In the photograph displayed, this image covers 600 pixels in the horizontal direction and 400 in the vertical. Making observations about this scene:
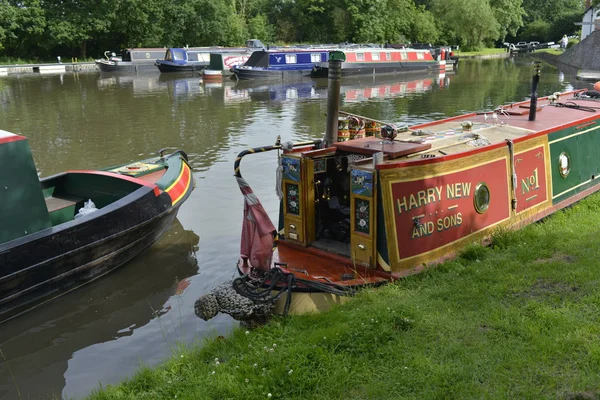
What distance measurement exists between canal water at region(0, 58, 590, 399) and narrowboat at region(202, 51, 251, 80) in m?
1.12

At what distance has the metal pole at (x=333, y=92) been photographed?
23.6ft

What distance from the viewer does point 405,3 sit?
203 feet

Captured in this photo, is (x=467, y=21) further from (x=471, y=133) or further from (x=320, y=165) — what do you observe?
(x=320, y=165)

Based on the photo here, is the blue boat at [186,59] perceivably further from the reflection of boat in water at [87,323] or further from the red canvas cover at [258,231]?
the red canvas cover at [258,231]

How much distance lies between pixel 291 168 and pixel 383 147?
1.09m

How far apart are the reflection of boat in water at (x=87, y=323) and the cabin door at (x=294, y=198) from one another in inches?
71.2

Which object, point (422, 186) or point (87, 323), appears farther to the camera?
point (87, 323)

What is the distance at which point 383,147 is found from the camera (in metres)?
6.65

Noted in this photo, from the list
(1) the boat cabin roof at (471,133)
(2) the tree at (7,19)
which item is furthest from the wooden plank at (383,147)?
(2) the tree at (7,19)

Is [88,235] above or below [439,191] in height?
below

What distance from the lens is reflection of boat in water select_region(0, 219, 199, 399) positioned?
612cm

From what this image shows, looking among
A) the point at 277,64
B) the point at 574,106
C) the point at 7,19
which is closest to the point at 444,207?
the point at 574,106

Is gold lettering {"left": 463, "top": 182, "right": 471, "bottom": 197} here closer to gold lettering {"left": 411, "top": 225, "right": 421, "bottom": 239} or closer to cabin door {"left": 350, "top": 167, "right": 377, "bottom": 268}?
gold lettering {"left": 411, "top": 225, "right": 421, "bottom": 239}

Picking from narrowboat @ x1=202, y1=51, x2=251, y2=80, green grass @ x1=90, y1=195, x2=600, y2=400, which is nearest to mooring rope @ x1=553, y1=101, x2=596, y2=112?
green grass @ x1=90, y1=195, x2=600, y2=400
